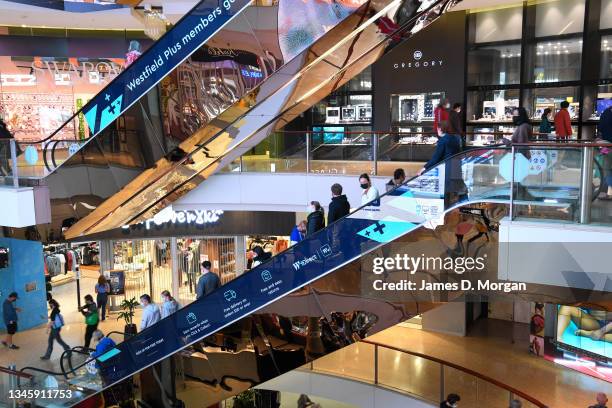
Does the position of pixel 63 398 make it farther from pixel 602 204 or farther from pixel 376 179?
pixel 602 204

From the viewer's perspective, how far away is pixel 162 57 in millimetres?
8492

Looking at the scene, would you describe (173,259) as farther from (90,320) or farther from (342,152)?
(342,152)

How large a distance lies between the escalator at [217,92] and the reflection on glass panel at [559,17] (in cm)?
532

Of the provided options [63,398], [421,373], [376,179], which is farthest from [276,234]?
[63,398]

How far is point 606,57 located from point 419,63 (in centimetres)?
446

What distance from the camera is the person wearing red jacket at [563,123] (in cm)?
1114

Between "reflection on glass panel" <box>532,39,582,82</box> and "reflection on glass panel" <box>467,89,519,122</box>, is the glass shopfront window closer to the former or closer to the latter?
"reflection on glass panel" <box>467,89,519,122</box>

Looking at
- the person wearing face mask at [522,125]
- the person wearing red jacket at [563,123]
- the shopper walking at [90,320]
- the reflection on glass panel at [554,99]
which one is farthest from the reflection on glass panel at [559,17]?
the shopper walking at [90,320]

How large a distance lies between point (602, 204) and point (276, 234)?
10.5 meters

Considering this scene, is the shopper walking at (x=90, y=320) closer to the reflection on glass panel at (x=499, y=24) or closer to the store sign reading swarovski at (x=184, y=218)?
the store sign reading swarovski at (x=184, y=218)

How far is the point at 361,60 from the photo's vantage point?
10.4 m

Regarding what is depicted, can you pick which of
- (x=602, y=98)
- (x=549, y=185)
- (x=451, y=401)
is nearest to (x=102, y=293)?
(x=451, y=401)

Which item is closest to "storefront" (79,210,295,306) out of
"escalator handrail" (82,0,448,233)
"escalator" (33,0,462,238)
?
"escalator handrail" (82,0,448,233)

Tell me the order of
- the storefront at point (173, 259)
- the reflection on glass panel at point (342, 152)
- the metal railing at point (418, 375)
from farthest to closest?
the storefront at point (173, 259)
the reflection on glass panel at point (342, 152)
the metal railing at point (418, 375)
